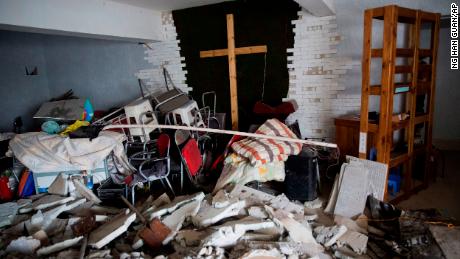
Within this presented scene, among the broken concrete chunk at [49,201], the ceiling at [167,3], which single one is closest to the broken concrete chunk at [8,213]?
the broken concrete chunk at [49,201]

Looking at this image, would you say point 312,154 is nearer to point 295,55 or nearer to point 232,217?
point 232,217

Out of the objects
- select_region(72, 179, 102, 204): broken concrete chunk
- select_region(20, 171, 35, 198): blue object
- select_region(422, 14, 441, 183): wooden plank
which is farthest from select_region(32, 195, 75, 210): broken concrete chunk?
select_region(422, 14, 441, 183): wooden plank

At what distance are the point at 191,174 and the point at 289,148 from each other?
49.0 inches

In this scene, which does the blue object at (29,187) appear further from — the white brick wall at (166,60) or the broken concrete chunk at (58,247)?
the white brick wall at (166,60)

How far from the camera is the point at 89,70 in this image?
607cm

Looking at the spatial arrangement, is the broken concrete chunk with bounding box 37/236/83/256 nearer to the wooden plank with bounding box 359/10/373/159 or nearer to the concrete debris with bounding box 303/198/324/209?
the concrete debris with bounding box 303/198/324/209

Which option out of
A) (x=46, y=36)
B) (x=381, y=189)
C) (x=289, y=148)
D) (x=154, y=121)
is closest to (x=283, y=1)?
(x=289, y=148)

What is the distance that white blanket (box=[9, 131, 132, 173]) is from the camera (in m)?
3.50

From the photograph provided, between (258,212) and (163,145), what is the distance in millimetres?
1500

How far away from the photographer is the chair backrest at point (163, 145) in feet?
11.8

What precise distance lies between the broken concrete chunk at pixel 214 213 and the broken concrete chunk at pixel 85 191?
140 cm

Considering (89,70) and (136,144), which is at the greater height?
(89,70)

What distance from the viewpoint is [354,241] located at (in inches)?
102

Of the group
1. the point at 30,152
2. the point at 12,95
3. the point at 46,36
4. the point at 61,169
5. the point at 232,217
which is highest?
the point at 46,36
